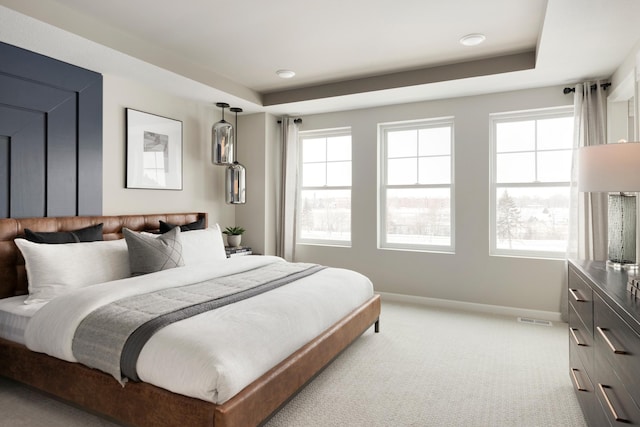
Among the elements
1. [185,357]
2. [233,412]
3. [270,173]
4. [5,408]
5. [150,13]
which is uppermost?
[150,13]

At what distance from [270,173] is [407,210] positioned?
191 cm

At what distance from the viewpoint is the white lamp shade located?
1.89 m

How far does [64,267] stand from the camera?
8.75 feet

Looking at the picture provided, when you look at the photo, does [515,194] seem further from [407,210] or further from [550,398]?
[550,398]

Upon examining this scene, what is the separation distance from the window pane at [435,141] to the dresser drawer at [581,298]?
238cm

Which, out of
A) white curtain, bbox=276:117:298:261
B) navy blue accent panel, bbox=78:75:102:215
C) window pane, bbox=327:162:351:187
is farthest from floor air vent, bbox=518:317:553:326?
navy blue accent panel, bbox=78:75:102:215

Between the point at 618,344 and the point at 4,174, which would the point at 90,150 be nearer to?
the point at 4,174

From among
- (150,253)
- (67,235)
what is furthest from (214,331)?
(67,235)

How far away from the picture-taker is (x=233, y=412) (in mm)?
1687

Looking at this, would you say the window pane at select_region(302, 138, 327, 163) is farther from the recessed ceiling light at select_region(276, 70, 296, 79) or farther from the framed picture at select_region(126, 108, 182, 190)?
the framed picture at select_region(126, 108, 182, 190)

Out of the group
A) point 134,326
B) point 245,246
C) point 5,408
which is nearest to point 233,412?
point 134,326

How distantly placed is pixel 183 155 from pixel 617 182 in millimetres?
4108

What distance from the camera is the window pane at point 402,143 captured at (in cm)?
483

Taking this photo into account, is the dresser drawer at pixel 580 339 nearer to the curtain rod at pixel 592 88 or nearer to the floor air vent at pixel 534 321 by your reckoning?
the floor air vent at pixel 534 321
